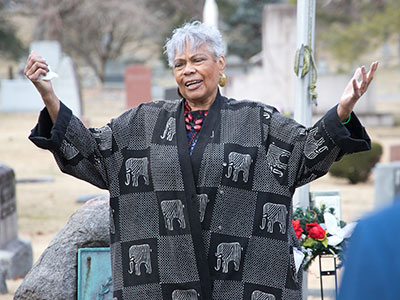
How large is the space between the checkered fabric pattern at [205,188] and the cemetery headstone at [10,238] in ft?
13.7

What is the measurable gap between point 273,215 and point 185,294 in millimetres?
499

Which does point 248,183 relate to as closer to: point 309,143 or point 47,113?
point 309,143

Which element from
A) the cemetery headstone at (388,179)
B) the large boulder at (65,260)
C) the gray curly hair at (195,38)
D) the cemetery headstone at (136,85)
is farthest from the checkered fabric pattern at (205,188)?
the cemetery headstone at (136,85)

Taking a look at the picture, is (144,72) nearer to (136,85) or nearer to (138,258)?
(136,85)

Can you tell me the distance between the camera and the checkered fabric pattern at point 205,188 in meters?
3.12

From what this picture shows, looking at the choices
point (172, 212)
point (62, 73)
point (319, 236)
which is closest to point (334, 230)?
point (319, 236)

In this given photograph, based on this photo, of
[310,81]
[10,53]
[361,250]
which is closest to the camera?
[361,250]

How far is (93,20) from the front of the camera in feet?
122

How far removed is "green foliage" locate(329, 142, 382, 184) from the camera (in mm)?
13359

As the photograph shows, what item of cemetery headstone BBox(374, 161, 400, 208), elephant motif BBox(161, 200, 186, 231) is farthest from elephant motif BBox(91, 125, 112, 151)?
cemetery headstone BBox(374, 161, 400, 208)

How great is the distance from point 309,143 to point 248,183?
0.31 meters

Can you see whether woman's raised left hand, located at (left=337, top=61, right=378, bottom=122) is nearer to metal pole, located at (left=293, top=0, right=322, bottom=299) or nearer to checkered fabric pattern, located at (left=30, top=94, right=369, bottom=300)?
checkered fabric pattern, located at (left=30, top=94, right=369, bottom=300)

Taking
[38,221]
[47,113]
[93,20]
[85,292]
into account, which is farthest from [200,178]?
[93,20]

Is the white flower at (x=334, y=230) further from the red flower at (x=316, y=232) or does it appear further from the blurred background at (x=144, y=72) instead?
the blurred background at (x=144, y=72)
